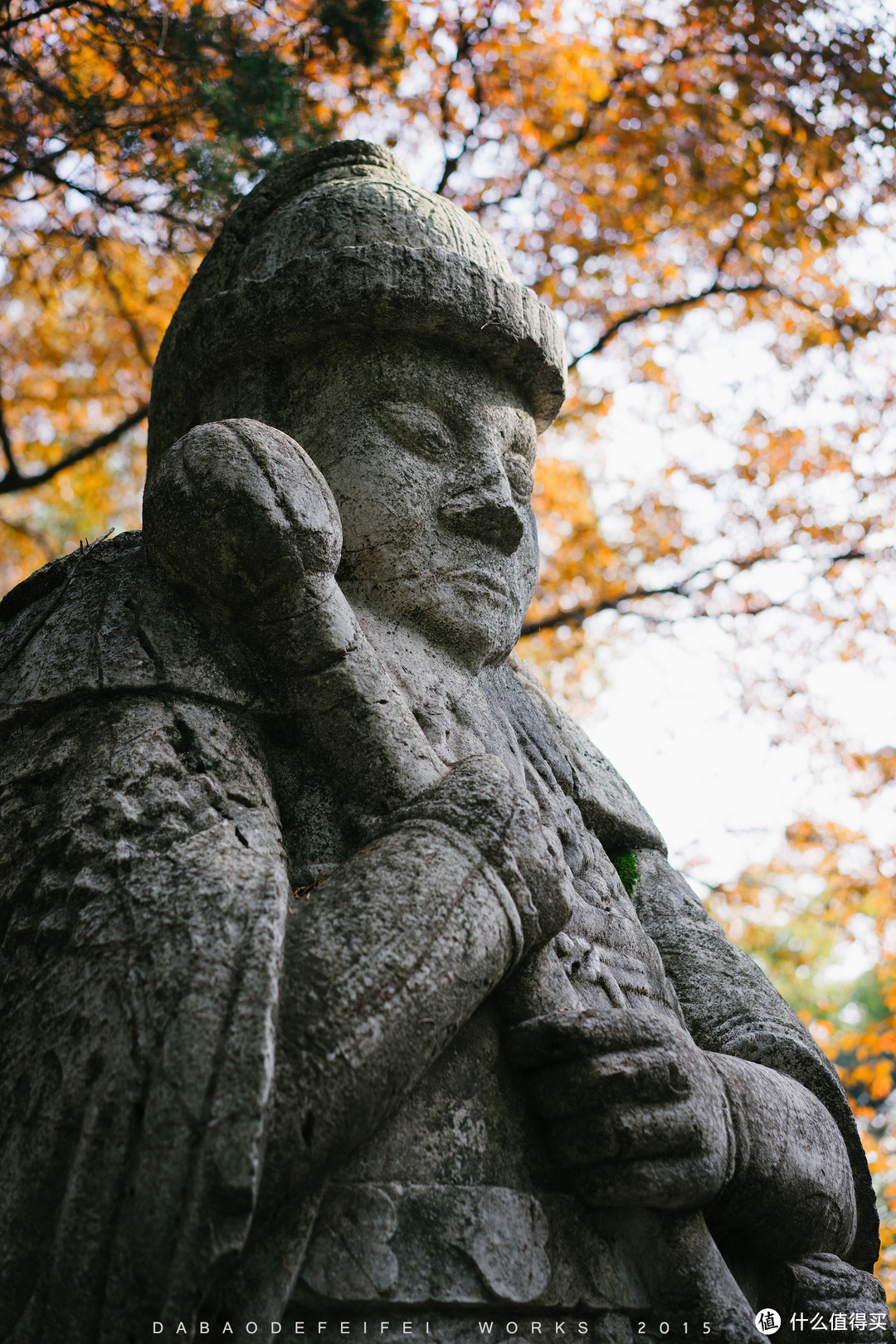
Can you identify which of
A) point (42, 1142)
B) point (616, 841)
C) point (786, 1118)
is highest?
point (616, 841)

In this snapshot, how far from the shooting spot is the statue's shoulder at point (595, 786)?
3.19 metres

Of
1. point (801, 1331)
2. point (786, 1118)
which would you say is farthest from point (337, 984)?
point (801, 1331)

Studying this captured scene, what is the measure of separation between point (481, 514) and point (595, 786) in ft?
3.26

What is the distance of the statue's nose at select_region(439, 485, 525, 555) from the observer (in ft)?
8.96

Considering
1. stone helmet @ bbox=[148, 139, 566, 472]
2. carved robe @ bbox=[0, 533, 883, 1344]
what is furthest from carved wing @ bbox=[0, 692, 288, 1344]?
stone helmet @ bbox=[148, 139, 566, 472]

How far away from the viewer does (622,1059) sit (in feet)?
6.63

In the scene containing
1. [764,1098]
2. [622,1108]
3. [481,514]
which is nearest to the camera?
[622,1108]

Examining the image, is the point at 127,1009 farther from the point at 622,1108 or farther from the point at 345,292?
the point at 345,292

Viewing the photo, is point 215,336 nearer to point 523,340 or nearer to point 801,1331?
point 523,340

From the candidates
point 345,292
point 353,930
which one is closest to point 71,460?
point 345,292

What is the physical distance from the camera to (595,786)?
3242mm

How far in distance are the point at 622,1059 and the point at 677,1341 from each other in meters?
0.53

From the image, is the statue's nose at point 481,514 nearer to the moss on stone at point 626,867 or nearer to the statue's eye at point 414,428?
the statue's eye at point 414,428

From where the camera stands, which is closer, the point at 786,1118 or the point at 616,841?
the point at 786,1118
